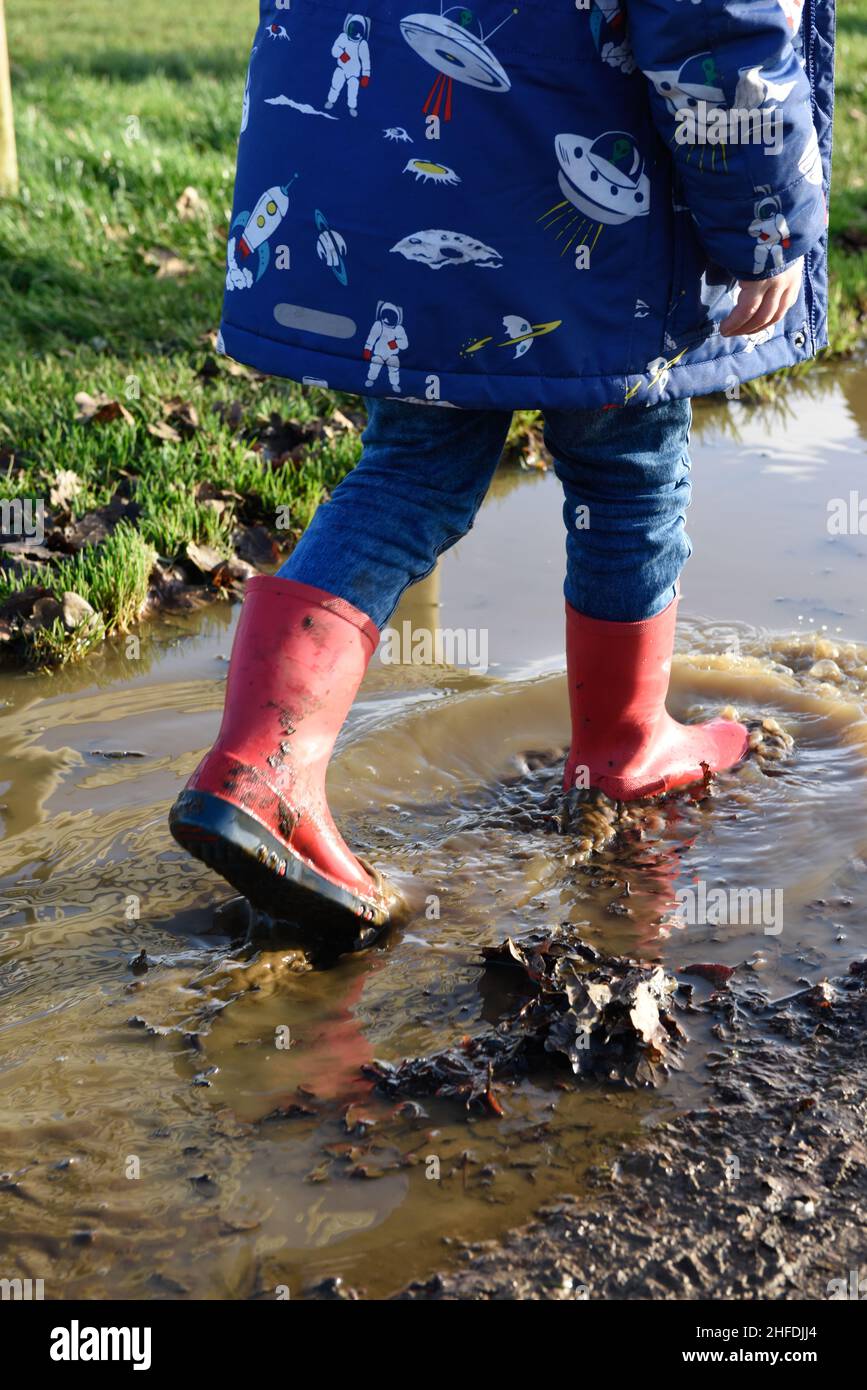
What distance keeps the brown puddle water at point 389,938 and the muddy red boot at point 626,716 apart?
8 cm

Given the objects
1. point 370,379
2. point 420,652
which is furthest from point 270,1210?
point 420,652

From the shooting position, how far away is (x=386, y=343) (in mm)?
1934

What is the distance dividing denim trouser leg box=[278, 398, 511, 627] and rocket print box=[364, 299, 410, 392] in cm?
16

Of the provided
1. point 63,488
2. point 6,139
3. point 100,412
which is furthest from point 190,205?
point 63,488

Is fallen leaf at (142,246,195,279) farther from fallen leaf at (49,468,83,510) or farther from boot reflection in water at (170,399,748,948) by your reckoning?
boot reflection in water at (170,399,748,948)

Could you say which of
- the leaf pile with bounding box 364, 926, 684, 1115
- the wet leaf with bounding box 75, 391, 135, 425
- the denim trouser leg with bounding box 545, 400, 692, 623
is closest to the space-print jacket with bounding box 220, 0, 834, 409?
the denim trouser leg with bounding box 545, 400, 692, 623

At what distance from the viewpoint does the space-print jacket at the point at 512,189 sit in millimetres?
1798

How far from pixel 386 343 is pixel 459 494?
1.02 ft

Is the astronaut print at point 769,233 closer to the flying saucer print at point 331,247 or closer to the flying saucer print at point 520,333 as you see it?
the flying saucer print at point 520,333

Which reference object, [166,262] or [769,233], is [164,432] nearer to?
[166,262]

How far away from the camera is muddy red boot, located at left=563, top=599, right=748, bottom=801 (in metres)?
2.43

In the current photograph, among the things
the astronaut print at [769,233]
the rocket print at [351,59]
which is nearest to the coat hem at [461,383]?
the astronaut print at [769,233]
